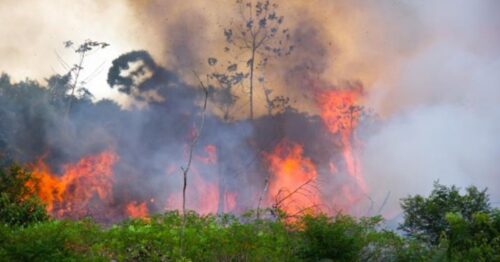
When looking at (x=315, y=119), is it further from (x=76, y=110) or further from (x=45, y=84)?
(x=45, y=84)

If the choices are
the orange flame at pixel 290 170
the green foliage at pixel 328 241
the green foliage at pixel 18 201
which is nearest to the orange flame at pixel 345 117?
the orange flame at pixel 290 170

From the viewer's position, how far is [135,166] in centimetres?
3781

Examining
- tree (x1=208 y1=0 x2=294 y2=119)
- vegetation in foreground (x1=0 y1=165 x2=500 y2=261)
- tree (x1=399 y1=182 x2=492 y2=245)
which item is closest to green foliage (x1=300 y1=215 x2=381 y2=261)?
vegetation in foreground (x1=0 y1=165 x2=500 y2=261)

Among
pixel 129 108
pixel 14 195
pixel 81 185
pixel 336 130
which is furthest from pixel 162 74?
pixel 14 195

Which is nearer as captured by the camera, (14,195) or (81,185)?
(14,195)

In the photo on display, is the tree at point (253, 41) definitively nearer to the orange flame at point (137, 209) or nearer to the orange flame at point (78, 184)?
the orange flame at point (78, 184)

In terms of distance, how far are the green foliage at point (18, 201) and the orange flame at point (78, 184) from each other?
54.3 feet

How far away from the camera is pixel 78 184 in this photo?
1391 inches

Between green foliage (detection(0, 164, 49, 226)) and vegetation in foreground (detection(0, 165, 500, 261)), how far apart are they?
5.34m

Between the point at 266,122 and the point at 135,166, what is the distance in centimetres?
1121

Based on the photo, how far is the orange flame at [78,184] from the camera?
34.0 meters

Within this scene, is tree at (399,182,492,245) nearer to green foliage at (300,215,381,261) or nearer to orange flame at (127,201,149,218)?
green foliage at (300,215,381,261)

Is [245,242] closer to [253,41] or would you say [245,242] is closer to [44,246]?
[44,246]

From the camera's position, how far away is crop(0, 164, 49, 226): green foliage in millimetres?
15949
